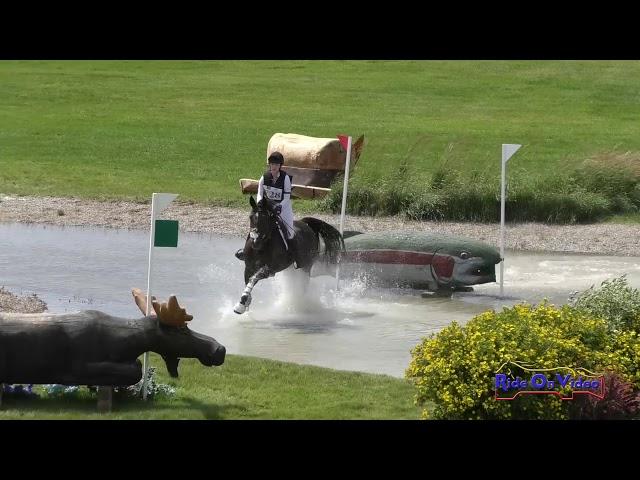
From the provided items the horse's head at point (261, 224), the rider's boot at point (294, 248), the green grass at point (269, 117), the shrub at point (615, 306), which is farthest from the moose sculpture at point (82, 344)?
the green grass at point (269, 117)

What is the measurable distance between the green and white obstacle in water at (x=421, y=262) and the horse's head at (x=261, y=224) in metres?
1.68

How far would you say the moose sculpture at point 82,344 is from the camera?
11617mm

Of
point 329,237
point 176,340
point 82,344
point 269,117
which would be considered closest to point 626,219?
point 329,237

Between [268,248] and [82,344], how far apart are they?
5.78m

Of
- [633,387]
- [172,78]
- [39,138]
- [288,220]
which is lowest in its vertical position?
[633,387]

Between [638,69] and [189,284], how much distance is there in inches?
1151

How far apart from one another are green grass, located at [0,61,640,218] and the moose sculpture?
534 inches

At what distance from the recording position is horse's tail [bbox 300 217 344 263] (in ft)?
60.0

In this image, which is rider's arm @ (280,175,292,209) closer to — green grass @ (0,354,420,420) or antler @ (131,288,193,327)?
green grass @ (0,354,420,420)

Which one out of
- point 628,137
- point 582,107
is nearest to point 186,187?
point 628,137

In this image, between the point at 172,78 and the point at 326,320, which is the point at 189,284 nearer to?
the point at 326,320

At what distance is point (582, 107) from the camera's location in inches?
1529

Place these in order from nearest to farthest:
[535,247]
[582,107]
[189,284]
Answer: [189,284] < [535,247] < [582,107]

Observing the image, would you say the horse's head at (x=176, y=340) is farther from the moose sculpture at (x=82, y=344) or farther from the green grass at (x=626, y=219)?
the green grass at (x=626, y=219)
